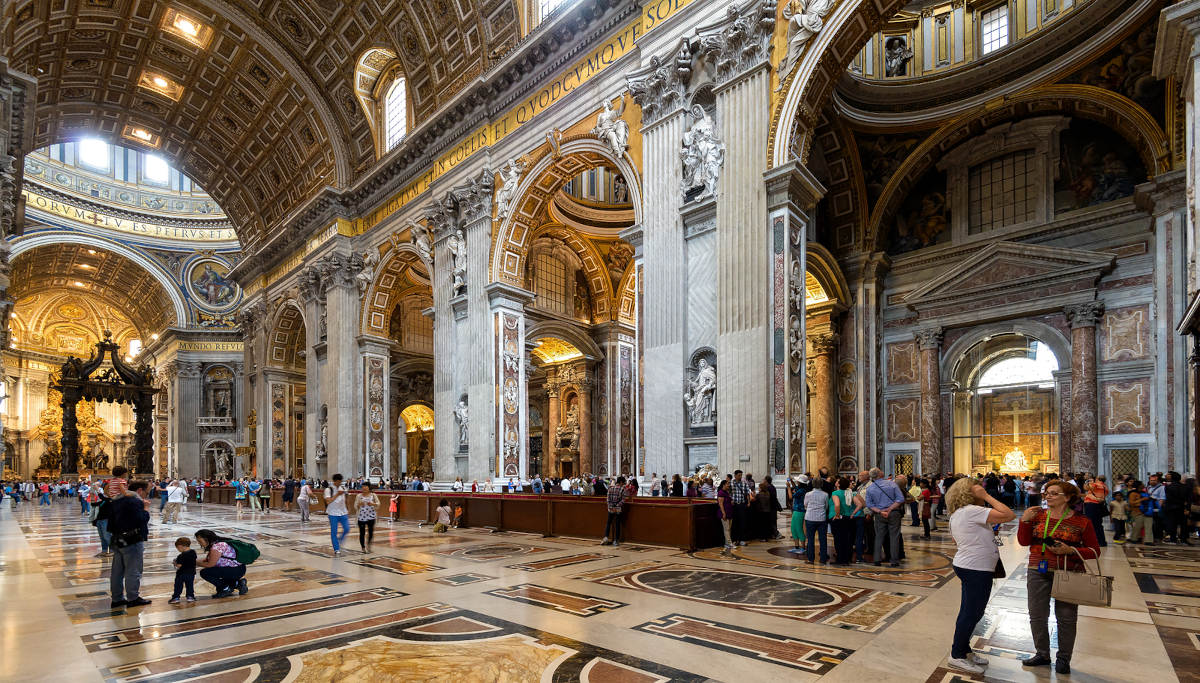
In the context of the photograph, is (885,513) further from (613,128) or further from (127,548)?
(613,128)

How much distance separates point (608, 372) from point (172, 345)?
33.3 metres

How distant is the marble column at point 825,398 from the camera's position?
18.9 meters

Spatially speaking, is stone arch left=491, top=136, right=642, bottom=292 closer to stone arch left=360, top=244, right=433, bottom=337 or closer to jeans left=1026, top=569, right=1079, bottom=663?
stone arch left=360, top=244, right=433, bottom=337

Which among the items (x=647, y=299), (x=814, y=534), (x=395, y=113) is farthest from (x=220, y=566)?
(x=395, y=113)

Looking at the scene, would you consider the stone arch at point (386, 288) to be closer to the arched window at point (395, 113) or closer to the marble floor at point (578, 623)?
the arched window at point (395, 113)

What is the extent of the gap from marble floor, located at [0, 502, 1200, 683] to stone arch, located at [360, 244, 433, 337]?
16.1 m

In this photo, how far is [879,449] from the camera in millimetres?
18594

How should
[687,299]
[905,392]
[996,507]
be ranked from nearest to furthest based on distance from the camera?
[996,507]
[687,299]
[905,392]

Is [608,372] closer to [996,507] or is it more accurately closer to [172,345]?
[996,507]

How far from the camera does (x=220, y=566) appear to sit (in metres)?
6.83

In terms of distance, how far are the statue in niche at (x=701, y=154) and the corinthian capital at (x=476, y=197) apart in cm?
708

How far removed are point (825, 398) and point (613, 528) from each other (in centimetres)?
1036

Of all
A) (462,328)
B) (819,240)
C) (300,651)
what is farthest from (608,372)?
(300,651)

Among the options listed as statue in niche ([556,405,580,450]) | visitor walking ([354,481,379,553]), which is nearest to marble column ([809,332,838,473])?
statue in niche ([556,405,580,450])
